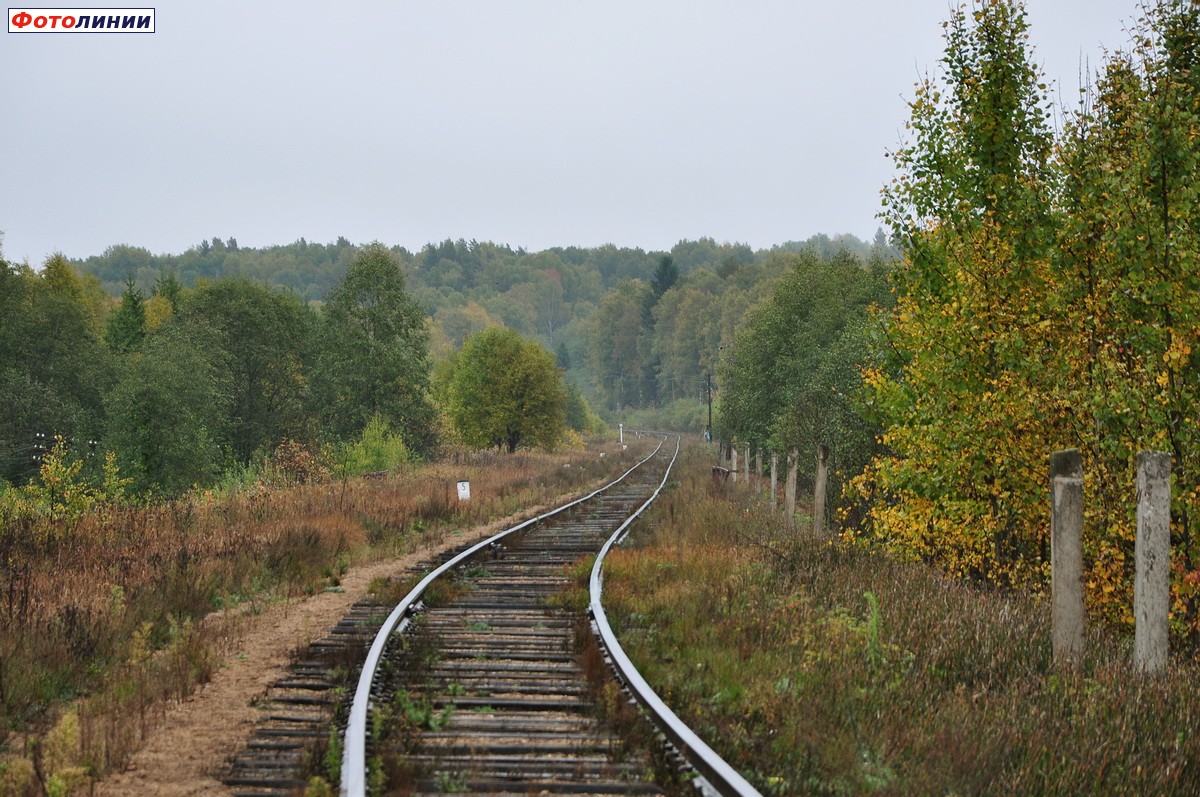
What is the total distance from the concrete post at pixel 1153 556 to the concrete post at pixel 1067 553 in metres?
0.45

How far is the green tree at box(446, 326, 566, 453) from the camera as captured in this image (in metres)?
54.6

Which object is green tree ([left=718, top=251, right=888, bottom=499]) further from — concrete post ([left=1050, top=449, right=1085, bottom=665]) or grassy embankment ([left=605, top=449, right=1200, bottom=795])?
concrete post ([left=1050, top=449, right=1085, bottom=665])

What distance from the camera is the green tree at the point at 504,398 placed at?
54625 mm

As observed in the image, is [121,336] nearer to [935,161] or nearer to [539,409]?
[539,409]

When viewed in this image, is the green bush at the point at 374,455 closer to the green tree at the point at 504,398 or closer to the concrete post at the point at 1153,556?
the green tree at the point at 504,398

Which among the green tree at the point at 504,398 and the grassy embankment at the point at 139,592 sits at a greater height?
the green tree at the point at 504,398

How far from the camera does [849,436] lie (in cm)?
2134

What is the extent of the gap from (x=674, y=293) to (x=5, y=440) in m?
96.5

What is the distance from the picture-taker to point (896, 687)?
7023mm

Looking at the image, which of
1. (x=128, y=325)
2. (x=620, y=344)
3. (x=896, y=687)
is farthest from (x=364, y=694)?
(x=620, y=344)

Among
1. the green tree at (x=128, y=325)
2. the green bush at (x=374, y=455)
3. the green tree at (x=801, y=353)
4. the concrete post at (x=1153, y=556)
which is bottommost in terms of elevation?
the green bush at (x=374, y=455)

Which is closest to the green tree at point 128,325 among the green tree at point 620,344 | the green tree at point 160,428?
the green tree at point 160,428

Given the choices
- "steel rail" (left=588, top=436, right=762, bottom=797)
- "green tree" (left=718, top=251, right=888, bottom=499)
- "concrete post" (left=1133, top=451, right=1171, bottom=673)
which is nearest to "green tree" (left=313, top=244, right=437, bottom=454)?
"green tree" (left=718, top=251, right=888, bottom=499)

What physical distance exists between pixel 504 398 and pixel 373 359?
7331 millimetres
